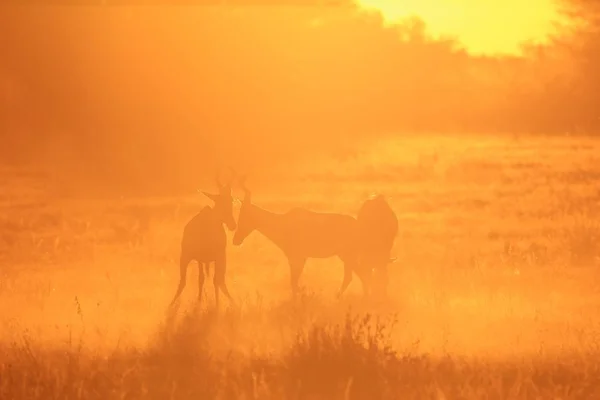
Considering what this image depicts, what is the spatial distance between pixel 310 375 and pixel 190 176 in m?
15.2

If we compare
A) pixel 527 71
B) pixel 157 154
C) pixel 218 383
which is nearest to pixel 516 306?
pixel 218 383

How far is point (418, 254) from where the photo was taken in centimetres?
1376

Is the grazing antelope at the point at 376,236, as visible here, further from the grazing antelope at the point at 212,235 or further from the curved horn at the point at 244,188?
the grazing antelope at the point at 212,235

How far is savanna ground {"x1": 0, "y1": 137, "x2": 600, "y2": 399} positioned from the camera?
22.1ft

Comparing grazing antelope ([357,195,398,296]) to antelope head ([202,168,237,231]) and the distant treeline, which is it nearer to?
antelope head ([202,168,237,231])

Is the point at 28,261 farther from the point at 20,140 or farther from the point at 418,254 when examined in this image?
the point at 20,140

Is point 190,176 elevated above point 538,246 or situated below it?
above

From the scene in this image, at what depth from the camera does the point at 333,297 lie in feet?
35.4

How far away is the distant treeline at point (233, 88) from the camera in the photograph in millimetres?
24812

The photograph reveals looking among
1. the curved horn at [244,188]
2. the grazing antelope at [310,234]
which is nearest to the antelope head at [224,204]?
the curved horn at [244,188]

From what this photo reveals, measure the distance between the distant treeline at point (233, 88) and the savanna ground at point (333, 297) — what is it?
11.7ft

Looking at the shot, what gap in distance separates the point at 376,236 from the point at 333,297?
0.84 metres

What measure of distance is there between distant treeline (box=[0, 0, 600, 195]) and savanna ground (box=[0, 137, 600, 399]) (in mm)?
3553

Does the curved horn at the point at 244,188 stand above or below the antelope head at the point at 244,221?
above
